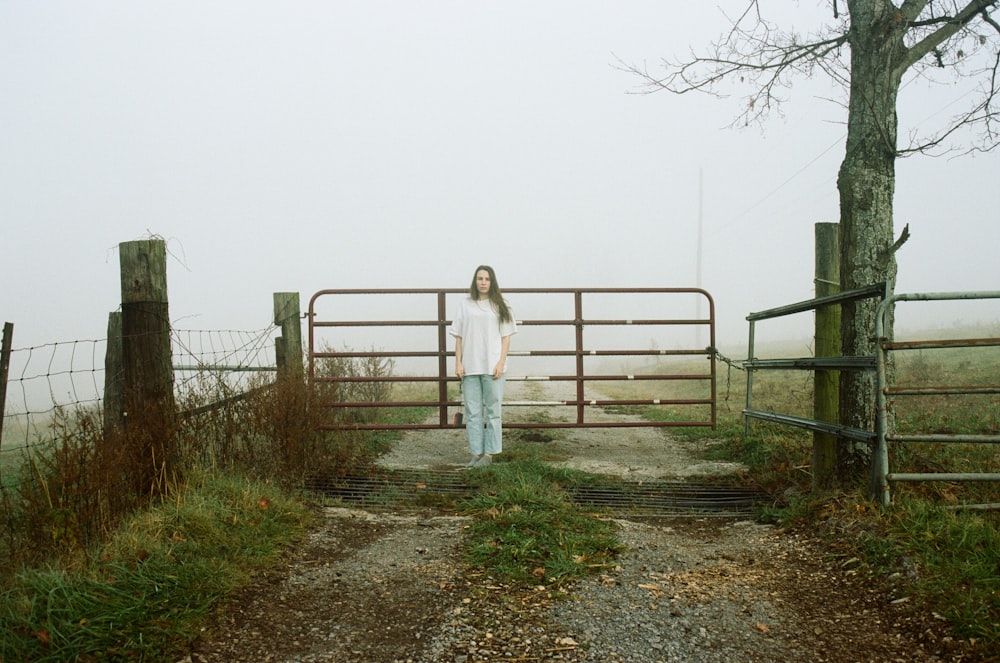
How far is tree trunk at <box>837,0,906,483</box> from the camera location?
495 cm

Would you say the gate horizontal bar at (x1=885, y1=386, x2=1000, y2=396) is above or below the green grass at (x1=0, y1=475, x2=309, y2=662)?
above

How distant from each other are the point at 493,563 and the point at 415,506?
1.57m

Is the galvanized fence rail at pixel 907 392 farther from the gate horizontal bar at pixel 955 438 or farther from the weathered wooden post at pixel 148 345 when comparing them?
the weathered wooden post at pixel 148 345

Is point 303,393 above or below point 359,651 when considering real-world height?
above

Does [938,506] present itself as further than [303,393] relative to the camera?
No

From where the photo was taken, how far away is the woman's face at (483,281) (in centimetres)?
679

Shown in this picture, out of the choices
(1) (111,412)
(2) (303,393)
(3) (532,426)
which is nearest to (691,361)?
(3) (532,426)

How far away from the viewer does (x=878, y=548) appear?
3.83 meters

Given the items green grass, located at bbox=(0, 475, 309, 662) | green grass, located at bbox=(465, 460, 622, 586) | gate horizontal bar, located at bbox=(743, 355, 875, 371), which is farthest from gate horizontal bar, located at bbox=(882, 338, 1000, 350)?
green grass, located at bbox=(0, 475, 309, 662)

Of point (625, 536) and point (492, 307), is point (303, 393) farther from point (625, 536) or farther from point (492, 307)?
point (625, 536)

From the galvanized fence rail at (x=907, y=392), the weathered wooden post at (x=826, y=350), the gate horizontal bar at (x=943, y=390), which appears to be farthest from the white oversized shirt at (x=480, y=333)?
the gate horizontal bar at (x=943, y=390)

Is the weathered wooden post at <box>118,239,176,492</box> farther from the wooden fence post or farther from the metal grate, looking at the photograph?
the metal grate

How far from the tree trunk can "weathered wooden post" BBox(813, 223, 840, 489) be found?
21cm

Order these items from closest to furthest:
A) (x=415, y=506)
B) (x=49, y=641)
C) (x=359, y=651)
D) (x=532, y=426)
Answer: (x=49, y=641)
(x=359, y=651)
(x=415, y=506)
(x=532, y=426)
